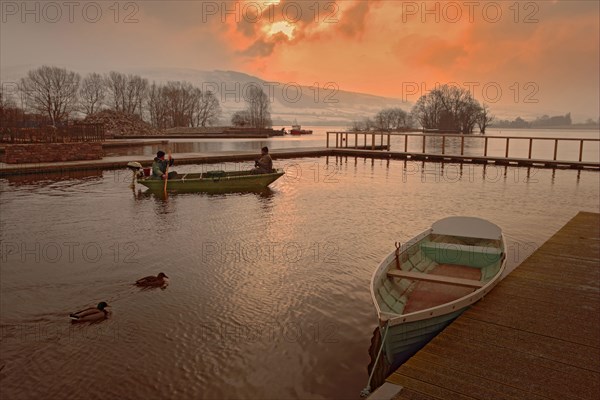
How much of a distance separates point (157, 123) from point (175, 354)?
119286mm

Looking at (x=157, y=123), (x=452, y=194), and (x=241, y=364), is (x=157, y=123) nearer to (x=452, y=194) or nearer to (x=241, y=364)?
(x=452, y=194)

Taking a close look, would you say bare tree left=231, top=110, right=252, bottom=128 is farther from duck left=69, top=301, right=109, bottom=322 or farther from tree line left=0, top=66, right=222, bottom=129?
duck left=69, top=301, right=109, bottom=322

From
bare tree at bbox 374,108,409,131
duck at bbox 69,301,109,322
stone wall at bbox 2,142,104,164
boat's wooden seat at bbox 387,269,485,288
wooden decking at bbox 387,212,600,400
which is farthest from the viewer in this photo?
bare tree at bbox 374,108,409,131

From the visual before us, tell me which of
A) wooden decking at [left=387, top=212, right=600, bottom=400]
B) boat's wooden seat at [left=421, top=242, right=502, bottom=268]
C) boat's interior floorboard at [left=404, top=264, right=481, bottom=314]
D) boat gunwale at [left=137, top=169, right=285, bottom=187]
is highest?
boat gunwale at [left=137, top=169, right=285, bottom=187]

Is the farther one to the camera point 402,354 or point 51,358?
point 51,358

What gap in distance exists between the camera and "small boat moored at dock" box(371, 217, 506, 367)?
18.3 ft

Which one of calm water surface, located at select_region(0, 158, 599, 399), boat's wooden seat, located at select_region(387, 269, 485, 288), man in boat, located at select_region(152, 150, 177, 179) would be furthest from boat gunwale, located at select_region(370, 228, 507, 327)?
man in boat, located at select_region(152, 150, 177, 179)

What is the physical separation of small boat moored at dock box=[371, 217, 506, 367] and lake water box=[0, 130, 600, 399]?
3.03ft

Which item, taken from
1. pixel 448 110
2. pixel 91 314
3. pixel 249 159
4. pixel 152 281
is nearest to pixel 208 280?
pixel 152 281

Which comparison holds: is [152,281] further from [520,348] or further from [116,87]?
[116,87]

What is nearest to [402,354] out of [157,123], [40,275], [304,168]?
[40,275]

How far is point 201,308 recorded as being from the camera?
8.15 metres

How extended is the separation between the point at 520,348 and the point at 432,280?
66.7 inches

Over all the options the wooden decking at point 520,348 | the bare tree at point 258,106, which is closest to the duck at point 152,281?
the wooden decking at point 520,348
